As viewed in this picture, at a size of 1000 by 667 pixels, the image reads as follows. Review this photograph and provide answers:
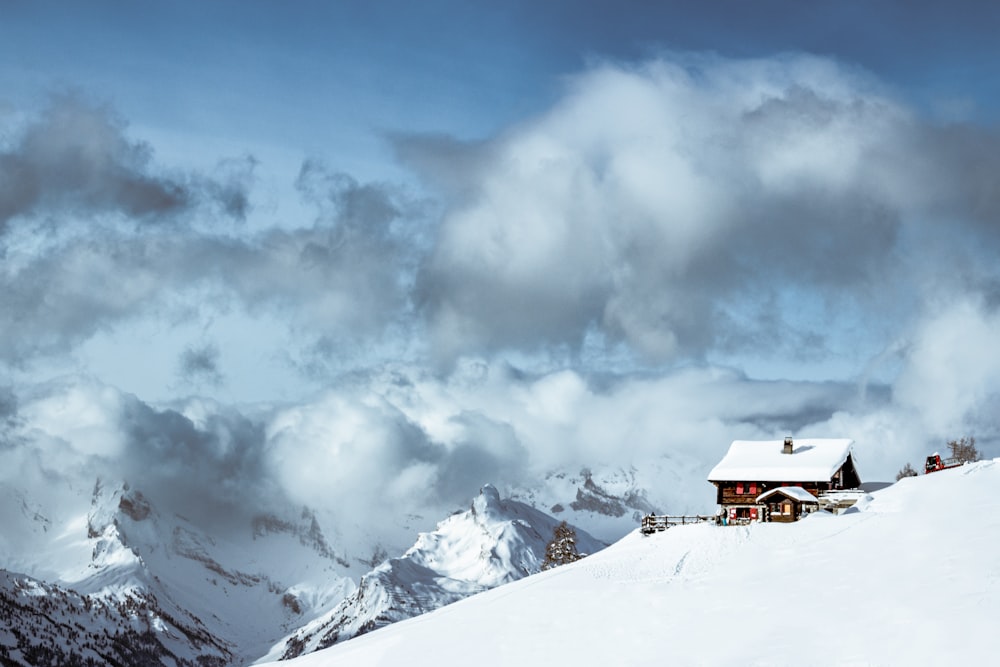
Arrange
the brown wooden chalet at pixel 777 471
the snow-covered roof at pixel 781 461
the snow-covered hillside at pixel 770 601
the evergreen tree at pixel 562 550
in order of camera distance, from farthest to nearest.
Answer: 1. the evergreen tree at pixel 562 550
2. the snow-covered roof at pixel 781 461
3. the brown wooden chalet at pixel 777 471
4. the snow-covered hillside at pixel 770 601

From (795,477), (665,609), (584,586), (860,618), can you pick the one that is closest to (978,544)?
(860,618)

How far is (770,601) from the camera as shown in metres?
63.4

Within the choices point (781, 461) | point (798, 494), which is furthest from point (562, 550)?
point (798, 494)

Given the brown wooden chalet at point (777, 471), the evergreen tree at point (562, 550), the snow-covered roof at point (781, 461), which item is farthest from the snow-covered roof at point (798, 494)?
the evergreen tree at point (562, 550)

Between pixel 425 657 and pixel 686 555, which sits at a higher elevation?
pixel 686 555

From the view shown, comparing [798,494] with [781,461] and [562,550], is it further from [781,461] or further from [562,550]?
[562,550]

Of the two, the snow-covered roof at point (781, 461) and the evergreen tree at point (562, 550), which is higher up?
the snow-covered roof at point (781, 461)

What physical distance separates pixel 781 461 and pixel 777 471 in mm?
2039

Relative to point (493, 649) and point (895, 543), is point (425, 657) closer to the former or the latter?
point (493, 649)

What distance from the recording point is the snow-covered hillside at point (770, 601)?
5559 cm

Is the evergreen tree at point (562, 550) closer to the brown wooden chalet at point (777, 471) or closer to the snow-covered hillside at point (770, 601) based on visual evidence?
the brown wooden chalet at point (777, 471)

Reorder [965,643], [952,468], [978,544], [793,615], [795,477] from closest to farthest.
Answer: [965,643] → [793,615] → [978,544] → [952,468] → [795,477]

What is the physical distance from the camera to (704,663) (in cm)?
5669

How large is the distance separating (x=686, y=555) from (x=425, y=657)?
19.0 m
